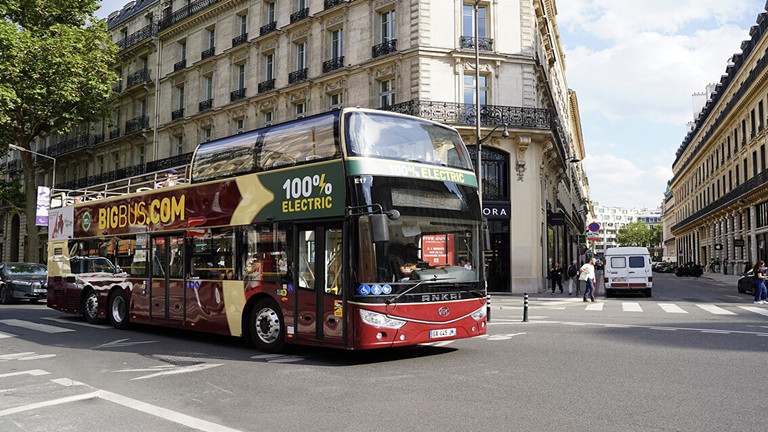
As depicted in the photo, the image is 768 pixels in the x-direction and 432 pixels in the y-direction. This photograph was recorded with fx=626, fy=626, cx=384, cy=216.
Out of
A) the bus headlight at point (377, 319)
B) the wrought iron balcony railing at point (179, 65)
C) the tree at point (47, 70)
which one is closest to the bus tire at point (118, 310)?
the bus headlight at point (377, 319)

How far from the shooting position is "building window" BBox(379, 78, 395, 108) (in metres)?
28.7

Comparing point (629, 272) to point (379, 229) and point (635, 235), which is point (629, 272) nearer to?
point (379, 229)

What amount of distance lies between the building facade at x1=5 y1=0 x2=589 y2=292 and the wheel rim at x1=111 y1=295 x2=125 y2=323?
→ 46.8 ft

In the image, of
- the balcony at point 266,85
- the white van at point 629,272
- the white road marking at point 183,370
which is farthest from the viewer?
the balcony at point 266,85

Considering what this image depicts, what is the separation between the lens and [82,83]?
3441 cm

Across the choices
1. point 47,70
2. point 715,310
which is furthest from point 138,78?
point 715,310

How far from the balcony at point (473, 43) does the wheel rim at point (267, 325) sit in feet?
68.8

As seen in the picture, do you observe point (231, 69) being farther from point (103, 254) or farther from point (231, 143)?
point (231, 143)

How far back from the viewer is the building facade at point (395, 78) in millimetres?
28016

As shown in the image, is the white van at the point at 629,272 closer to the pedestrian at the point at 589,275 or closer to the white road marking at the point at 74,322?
the pedestrian at the point at 589,275

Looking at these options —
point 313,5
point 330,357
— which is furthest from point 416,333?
point 313,5

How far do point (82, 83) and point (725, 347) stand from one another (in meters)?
34.1

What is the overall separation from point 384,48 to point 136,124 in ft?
72.5

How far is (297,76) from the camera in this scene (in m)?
32.2
